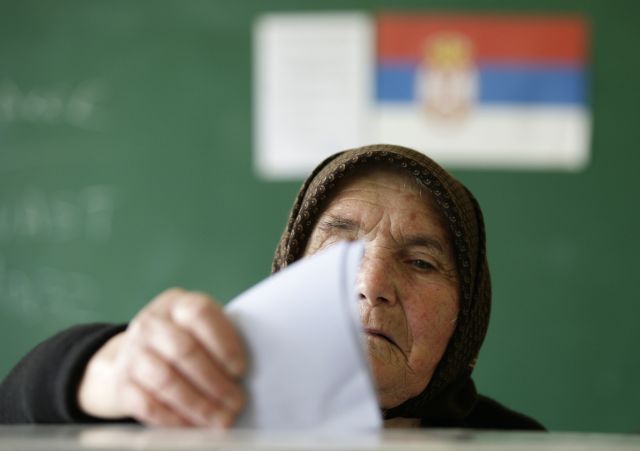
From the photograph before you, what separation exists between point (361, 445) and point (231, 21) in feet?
7.54

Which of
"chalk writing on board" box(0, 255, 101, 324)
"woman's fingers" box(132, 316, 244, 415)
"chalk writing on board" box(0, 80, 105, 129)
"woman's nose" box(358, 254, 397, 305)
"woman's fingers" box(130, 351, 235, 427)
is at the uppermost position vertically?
"chalk writing on board" box(0, 80, 105, 129)

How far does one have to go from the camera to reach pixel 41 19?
253 cm

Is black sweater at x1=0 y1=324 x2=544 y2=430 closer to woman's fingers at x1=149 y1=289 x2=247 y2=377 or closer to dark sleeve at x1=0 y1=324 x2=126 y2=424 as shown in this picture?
dark sleeve at x1=0 y1=324 x2=126 y2=424

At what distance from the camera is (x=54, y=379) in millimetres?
600

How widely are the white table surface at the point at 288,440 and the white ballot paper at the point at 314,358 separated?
24 millimetres

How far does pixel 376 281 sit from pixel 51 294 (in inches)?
68.5

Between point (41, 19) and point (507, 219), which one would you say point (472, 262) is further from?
point (41, 19)

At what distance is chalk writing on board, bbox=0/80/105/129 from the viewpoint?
2.52m

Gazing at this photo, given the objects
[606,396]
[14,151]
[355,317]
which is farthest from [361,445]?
[14,151]

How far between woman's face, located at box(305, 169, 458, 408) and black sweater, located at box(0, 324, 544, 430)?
0.51 m

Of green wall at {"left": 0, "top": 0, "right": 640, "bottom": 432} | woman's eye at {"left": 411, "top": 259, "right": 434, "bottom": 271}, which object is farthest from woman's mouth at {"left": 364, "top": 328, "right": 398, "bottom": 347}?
green wall at {"left": 0, "top": 0, "right": 640, "bottom": 432}

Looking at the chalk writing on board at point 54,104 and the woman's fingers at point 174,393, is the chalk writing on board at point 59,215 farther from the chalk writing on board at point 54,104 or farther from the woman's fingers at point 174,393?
the woman's fingers at point 174,393

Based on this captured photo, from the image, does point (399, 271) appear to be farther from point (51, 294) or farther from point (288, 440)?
point (51, 294)

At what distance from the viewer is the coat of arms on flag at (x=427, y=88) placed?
2.44 meters
